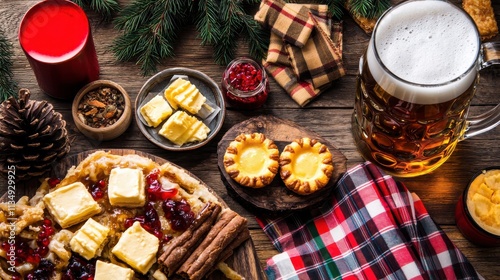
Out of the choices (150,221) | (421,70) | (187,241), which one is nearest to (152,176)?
(150,221)

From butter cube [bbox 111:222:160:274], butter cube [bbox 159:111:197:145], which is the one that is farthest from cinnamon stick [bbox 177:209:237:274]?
butter cube [bbox 159:111:197:145]

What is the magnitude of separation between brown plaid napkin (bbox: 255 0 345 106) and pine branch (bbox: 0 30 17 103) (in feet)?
3.37

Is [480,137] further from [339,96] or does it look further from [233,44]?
[233,44]

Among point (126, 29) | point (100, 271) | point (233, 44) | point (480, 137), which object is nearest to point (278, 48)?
point (233, 44)

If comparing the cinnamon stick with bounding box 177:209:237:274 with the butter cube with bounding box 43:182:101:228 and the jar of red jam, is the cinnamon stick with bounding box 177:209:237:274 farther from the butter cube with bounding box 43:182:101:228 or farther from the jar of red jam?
the jar of red jam

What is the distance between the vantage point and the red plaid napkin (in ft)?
9.37

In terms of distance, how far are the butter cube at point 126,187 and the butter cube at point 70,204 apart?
0.08 m

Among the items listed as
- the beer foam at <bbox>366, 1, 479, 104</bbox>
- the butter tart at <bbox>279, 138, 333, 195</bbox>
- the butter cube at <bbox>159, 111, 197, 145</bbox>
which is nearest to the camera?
the beer foam at <bbox>366, 1, 479, 104</bbox>

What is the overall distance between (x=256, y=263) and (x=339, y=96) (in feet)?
2.59

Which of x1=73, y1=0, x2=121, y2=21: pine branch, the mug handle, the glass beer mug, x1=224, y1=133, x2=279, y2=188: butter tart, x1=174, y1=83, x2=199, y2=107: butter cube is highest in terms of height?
the glass beer mug

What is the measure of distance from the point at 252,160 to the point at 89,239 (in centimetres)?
68

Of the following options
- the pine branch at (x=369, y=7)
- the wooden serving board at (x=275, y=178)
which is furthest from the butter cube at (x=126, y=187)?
the pine branch at (x=369, y=7)

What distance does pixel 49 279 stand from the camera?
8.88 feet

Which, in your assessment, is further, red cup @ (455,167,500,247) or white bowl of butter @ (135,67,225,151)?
white bowl of butter @ (135,67,225,151)
